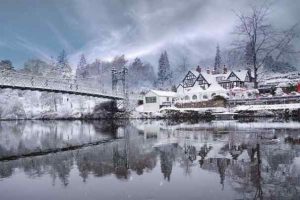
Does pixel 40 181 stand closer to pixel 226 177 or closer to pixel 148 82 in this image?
pixel 226 177

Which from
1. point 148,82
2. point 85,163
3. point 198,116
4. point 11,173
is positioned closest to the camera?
point 11,173

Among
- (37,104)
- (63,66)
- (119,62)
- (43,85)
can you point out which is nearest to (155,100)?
(43,85)

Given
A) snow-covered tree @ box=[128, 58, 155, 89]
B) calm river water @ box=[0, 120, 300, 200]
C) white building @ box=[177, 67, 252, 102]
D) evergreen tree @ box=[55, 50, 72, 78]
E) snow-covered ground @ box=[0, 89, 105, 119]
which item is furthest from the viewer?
snow-covered tree @ box=[128, 58, 155, 89]

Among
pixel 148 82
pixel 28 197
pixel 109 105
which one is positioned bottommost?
pixel 28 197

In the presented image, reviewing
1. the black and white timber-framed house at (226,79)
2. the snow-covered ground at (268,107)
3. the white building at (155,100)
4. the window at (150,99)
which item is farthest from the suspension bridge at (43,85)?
the snow-covered ground at (268,107)

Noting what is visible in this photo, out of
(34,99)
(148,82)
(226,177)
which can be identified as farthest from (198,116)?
(148,82)

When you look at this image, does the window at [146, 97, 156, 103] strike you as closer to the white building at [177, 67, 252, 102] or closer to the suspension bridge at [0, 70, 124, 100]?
the suspension bridge at [0, 70, 124, 100]

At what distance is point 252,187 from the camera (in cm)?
815

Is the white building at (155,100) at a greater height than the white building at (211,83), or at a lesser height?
lesser

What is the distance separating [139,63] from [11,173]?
391ft

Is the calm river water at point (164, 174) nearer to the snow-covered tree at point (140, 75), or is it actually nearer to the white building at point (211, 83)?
the white building at point (211, 83)

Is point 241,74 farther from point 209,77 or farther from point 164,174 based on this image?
point 164,174

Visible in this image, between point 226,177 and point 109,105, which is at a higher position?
point 109,105

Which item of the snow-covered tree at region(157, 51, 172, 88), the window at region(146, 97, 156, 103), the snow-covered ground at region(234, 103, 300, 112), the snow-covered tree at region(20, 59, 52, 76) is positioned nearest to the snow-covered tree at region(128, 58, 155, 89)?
the snow-covered tree at region(157, 51, 172, 88)
